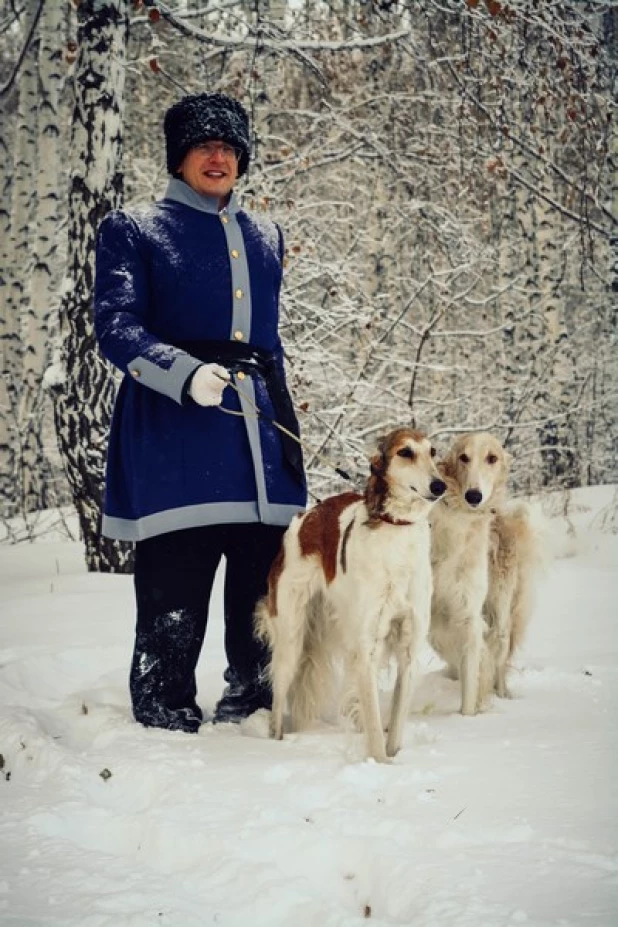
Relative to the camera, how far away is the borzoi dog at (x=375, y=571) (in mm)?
3072

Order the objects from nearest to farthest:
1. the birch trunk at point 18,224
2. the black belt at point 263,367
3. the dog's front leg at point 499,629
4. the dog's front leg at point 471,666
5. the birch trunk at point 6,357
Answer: the black belt at point 263,367
the dog's front leg at point 471,666
the dog's front leg at point 499,629
the birch trunk at point 18,224
the birch trunk at point 6,357

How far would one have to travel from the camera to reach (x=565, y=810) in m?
2.41

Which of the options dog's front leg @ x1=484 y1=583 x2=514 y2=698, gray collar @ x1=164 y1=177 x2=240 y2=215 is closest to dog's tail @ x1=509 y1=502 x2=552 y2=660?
dog's front leg @ x1=484 y1=583 x2=514 y2=698

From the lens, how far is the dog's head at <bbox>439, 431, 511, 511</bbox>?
356 centimetres

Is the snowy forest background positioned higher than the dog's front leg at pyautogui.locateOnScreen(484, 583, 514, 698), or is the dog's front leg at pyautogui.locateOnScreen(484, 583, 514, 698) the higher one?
the snowy forest background

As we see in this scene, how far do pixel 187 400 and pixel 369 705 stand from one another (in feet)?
4.10

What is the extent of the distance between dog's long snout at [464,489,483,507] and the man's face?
1509 millimetres

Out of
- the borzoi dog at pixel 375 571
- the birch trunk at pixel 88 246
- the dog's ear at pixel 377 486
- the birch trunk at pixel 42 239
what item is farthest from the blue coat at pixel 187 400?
the birch trunk at pixel 42 239

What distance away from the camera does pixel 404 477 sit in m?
3.06

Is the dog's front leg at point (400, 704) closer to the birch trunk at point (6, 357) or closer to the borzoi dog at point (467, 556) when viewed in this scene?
the borzoi dog at point (467, 556)

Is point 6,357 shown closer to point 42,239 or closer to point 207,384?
point 42,239

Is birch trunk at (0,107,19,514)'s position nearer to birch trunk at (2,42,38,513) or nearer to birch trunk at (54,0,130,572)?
birch trunk at (2,42,38,513)

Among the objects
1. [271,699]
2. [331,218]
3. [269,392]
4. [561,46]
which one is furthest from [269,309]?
[331,218]

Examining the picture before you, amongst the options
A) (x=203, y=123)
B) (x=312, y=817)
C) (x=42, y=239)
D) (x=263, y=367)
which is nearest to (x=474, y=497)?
(x=263, y=367)
